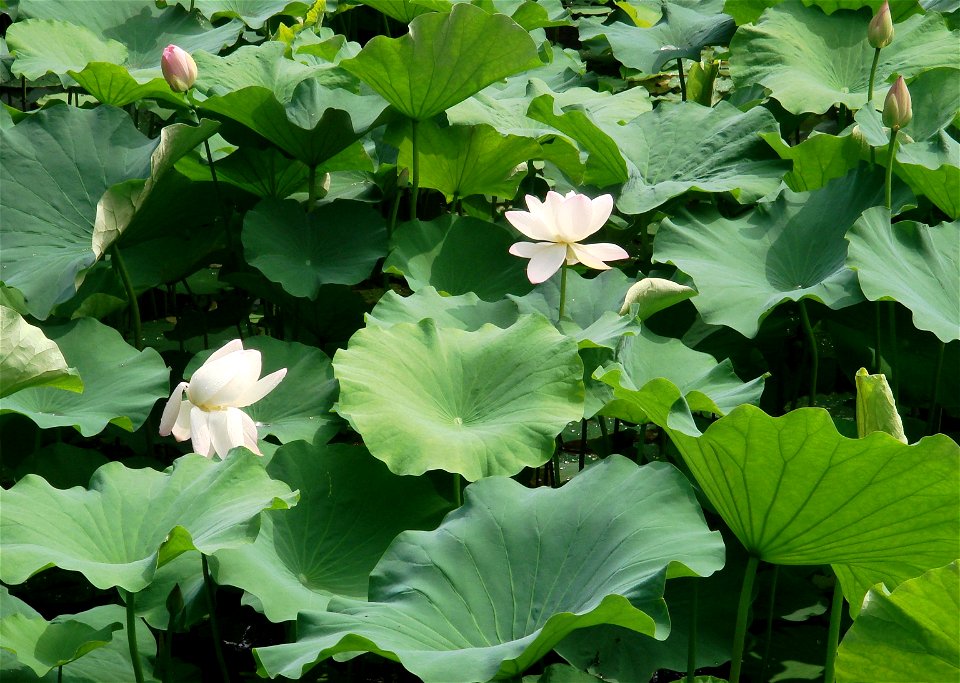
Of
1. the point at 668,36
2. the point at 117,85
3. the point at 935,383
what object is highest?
the point at 117,85

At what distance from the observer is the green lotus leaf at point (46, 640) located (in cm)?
133

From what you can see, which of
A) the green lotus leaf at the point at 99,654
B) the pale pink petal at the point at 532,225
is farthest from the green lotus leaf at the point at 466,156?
the green lotus leaf at the point at 99,654

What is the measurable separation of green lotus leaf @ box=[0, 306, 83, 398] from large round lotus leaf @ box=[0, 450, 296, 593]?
18cm

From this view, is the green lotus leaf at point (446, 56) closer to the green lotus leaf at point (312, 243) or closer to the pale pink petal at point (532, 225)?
the green lotus leaf at point (312, 243)

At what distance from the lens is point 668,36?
3.19 metres

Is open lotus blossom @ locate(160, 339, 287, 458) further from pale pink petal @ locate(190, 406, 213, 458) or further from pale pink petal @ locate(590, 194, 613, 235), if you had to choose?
pale pink petal @ locate(590, 194, 613, 235)

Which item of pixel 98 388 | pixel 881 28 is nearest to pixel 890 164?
pixel 881 28

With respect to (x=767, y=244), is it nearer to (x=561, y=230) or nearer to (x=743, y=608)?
(x=561, y=230)

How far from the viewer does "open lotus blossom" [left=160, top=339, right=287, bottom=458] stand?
1.41 meters

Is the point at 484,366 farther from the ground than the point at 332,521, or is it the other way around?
the point at 484,366

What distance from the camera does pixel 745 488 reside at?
1.25 m

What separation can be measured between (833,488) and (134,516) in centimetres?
94

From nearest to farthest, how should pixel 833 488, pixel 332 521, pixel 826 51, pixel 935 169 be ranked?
pixel 833 488
pixel 332 521
pixel 935 169
pixel 826 51

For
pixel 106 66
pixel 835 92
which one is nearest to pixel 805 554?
pixel 835 92
